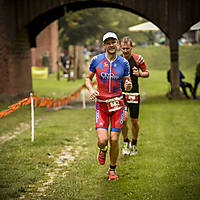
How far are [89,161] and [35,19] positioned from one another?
1072 cm

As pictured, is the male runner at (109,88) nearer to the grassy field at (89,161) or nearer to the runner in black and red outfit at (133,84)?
the grassy field at (89,161)

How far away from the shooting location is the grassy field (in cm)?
611

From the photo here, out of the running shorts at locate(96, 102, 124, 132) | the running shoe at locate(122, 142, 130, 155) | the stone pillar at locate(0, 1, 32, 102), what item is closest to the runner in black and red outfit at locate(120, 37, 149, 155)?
the running shoe at locate(122, 142, 130, 155)

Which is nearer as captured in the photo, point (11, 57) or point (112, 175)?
point (112, 175)

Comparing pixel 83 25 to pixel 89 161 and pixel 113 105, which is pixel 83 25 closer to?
pixel 89 161

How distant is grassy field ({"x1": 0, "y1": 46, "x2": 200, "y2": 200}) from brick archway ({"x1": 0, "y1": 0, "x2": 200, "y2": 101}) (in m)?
3.44

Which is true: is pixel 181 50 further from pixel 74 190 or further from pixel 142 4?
pixel 74 190

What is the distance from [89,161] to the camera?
8039 mm

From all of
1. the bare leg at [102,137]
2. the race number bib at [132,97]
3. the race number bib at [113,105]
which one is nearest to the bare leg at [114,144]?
the bare leg at [102,137]

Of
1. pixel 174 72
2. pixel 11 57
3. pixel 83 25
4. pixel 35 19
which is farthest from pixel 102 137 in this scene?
pixel 83 25

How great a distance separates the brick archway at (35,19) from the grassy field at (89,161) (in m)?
3.44

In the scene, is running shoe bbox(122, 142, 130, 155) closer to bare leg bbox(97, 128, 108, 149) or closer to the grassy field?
the grassy field

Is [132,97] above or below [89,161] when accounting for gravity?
above

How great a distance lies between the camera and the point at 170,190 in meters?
6.02
